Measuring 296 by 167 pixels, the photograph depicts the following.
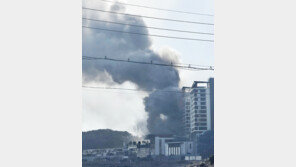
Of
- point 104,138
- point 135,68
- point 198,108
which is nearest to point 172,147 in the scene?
point 198,108

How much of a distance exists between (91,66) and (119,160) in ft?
15.7

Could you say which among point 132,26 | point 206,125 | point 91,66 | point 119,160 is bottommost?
point 119,160

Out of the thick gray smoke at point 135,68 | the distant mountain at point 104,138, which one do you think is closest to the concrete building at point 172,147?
the thick gray smoke at point 135,68

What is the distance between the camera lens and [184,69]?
1625 cm

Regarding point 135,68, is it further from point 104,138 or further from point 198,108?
point 198,108

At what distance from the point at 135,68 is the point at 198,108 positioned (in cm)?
381

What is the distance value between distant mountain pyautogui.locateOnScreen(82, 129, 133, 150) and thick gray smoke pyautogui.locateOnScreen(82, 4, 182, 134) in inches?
58.9

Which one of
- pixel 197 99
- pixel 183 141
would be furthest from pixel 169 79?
pixel 183 141

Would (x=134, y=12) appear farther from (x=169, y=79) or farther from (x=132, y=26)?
(x=169, y=79)

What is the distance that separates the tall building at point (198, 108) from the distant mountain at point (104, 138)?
3318 mm

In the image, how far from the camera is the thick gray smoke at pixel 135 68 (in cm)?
1448

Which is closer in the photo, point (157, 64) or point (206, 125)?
point (157, 64)

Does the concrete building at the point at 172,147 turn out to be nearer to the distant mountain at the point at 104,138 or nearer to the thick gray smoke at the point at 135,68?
the thick gray smoke at the point at 135,68

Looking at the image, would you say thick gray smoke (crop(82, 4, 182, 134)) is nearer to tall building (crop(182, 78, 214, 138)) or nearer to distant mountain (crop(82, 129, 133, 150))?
tall building (crop(182, 78, 214, 138))
